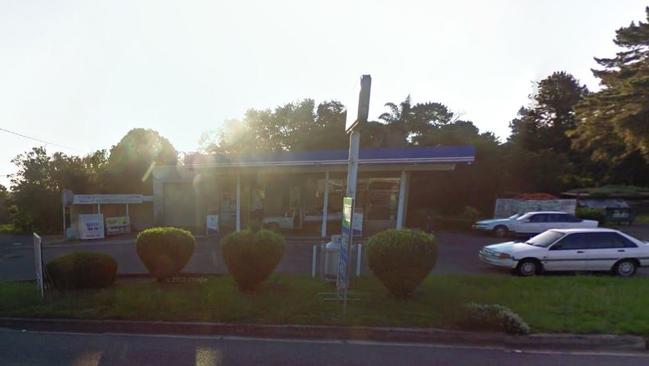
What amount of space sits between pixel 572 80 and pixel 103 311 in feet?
232

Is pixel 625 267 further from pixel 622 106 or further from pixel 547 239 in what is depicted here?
pixel 622 106

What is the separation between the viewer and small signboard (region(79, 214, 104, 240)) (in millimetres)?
21641

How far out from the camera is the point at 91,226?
862 inches

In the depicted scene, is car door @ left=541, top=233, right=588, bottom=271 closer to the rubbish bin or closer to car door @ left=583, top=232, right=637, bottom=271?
car door @ left=583, top=232, right=637, bottom=271

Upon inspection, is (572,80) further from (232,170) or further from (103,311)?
(103,311)

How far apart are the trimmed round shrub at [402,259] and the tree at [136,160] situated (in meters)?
26.8

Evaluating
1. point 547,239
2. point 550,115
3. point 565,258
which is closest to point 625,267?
point 565,258

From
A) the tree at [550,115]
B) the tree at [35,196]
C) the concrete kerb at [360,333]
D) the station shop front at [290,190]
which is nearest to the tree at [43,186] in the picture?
the tree at [35,196]

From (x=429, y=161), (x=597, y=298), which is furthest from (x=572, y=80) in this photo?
Result: (x=597, y=298)

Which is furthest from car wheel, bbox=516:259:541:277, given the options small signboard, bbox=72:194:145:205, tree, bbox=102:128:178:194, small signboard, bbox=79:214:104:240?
tree, bbox=102:128:178:194

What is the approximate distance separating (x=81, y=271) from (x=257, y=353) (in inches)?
208

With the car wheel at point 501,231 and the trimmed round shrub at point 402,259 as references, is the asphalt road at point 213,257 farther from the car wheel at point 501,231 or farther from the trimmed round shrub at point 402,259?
the trimmed round shrub at point 402,259

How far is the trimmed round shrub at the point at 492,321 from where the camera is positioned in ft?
20.7

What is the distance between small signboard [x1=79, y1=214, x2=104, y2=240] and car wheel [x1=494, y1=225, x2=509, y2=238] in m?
20.5
